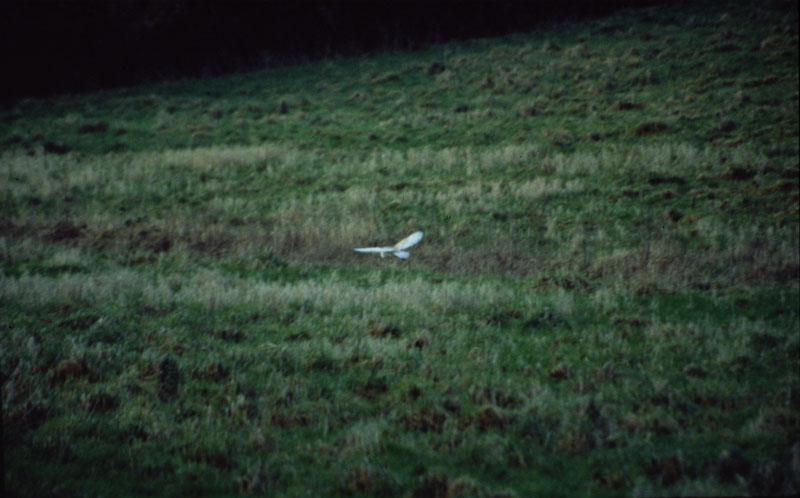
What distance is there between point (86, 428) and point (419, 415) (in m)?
3.06

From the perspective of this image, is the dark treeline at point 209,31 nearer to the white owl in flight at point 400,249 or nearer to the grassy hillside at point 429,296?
the grassy hillside at point 429,296

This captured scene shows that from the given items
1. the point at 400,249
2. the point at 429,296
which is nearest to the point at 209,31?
the point at 400,249

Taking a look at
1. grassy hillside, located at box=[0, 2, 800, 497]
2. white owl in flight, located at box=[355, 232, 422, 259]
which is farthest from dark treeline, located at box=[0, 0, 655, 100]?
white owl in flight, located at box=[355, 232, 422, 259]

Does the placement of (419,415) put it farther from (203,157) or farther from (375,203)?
(203,157)

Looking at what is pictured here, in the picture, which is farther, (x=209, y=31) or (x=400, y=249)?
(x=209, y=31)

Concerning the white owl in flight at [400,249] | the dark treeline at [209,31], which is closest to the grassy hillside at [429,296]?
the white owl in flight at [400,249]

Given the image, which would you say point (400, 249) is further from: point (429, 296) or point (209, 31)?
point (209, 31)

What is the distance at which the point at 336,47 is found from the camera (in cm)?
3947

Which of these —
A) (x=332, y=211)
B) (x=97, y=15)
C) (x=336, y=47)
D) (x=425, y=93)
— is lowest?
(x=332, y=211)

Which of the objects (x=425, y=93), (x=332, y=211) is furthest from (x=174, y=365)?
(x=425, y=93)

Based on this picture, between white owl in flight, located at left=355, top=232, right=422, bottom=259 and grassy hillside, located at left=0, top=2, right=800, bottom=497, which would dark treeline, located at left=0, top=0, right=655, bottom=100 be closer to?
grassy hillside, located at left=0, top=2, right=800, bottom=497

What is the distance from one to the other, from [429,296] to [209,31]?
114 ft

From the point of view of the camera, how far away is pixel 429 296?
9.11 m

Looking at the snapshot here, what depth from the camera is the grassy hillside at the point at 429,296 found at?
4.71 meters
